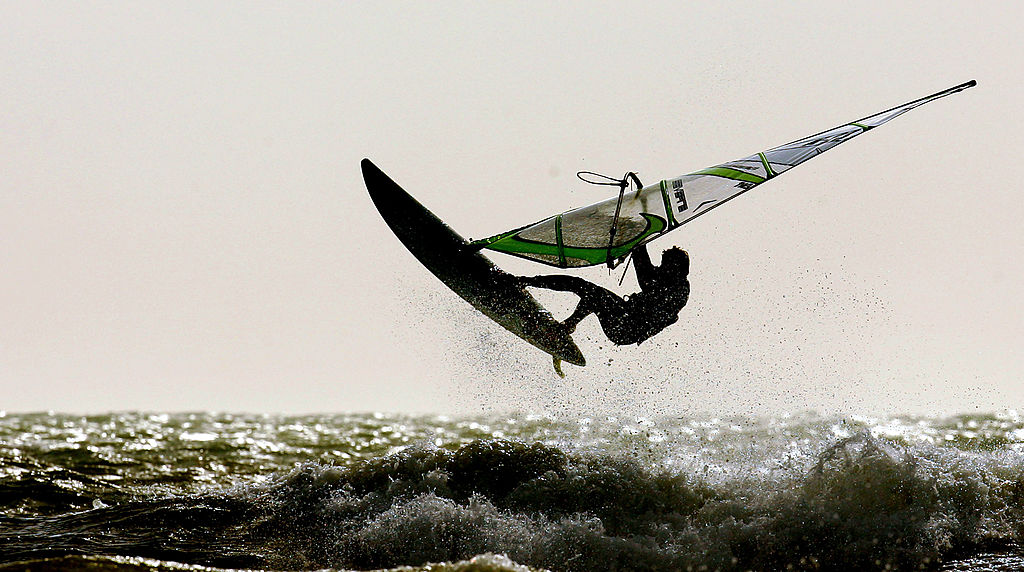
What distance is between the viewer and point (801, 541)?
18.6 ft

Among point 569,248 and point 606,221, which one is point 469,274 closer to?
point 569,248

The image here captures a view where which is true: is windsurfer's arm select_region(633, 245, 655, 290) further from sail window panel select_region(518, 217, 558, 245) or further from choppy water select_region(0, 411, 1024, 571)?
choppy water select_region(0, 411, 1024, 571)

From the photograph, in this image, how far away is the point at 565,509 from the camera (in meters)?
6.39

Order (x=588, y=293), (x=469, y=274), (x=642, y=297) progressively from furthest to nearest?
(x=469, y=274), (x=588, y=293), (x=642, y=297)

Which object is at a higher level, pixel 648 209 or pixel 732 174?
pixel 732 174

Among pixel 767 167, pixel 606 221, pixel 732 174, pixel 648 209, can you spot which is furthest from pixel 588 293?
pixel 767 167

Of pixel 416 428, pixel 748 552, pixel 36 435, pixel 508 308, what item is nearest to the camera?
pixel 748 552

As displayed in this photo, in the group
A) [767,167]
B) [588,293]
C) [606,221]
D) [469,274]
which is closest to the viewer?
[767,167]

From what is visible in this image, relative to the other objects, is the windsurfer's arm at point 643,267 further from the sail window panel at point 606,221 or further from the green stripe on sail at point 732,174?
the green stripe on sail at point 732,174

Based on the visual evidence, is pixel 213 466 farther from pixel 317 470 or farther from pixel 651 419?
pixel 651 419

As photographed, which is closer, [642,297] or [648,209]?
[648,209]

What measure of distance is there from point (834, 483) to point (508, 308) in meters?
3.01

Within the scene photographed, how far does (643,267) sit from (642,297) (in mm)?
261

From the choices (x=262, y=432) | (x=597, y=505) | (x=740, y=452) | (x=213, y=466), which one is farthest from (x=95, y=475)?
(x=740, y=452)
